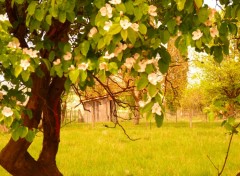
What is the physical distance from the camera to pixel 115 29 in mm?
2273

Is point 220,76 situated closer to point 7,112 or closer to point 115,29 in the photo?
point 7,112

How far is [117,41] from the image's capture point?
231cm

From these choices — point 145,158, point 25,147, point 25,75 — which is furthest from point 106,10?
point 145,158

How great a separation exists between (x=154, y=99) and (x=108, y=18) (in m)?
0.59

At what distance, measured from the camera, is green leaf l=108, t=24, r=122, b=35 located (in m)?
2.26

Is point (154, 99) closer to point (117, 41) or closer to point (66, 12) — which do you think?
point (117, 41)

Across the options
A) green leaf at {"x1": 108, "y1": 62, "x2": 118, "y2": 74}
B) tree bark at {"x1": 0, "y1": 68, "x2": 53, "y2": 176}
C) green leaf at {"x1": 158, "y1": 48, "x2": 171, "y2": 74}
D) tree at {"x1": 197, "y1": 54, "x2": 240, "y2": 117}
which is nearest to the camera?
green leaf at {"x1": 108, "y1": 62, "x2": 118, "y2": 74}

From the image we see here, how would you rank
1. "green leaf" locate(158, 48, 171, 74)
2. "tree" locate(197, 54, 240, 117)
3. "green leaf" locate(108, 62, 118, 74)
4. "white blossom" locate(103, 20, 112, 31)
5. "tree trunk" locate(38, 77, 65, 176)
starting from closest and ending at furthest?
"white blossom" locate(103, 20, 112, 31) → "green leaf" locate(108, 62, 118, 74) → "green leaf" locate(158, 48, 171, 74) → "tree trunk" locate(38, 77, 65, 176) → "tree" locate(197, 54, 240, 117)

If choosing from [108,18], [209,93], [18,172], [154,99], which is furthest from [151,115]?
[209,93]

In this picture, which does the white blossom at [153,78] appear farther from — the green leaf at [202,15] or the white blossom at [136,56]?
the green leaf at [202,15]

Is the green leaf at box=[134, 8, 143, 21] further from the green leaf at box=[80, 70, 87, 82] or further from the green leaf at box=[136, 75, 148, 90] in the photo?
the green leaf at box=[80, 70, 87, 82]

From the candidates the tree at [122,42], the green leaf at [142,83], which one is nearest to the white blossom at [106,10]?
the tree at [122,42]

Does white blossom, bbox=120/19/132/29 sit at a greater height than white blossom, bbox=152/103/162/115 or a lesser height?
greater

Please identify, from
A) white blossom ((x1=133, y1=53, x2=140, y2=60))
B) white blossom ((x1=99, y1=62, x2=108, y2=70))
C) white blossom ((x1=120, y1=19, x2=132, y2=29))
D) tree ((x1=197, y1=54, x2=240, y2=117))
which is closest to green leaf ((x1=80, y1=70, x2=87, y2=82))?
white blossom ((x1=99, y1=62, x2=108, y2=70))
